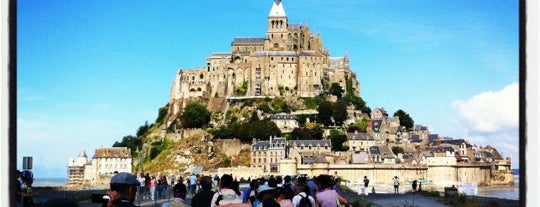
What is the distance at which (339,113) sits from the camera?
197ft

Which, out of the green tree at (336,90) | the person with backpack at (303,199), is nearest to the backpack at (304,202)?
the person with backpack at (303,199)

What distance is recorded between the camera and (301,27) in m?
70.7

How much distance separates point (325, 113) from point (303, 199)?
54369mm

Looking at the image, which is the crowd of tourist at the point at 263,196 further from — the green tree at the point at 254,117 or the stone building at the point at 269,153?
the green tree at the point at 254,117

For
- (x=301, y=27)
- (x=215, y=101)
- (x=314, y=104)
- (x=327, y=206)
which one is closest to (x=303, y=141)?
(x=314, y=104)

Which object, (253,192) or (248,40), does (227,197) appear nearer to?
(253,192)

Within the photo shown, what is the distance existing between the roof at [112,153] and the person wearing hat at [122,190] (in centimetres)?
5398

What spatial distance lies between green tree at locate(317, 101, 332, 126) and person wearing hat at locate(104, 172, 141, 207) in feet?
187

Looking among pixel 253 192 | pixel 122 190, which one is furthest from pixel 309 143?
pixel 122 190

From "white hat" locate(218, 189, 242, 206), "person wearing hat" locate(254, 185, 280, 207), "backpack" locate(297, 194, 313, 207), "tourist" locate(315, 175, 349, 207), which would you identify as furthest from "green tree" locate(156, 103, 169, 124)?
"white hat" locate(218, 189, 242, 206)

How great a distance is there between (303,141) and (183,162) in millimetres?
9012

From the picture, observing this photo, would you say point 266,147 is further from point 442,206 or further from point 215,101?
point 442,206

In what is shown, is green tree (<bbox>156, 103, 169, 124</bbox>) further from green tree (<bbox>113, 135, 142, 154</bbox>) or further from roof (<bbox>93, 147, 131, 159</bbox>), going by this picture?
roof (<bbox>93, 147, 131, 159</bbox>)

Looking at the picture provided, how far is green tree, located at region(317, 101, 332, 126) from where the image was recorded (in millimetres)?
60188
